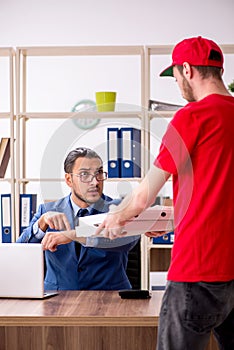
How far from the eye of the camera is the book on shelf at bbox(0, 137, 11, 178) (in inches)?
170

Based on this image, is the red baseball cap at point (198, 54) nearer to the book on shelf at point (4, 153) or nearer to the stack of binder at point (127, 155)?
the stack of binder at point (127, 155)

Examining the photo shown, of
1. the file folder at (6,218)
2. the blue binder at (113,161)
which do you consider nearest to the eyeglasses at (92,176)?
the blue binder at (113,161)

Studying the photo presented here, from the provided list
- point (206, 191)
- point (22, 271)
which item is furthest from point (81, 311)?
point (206, 191)

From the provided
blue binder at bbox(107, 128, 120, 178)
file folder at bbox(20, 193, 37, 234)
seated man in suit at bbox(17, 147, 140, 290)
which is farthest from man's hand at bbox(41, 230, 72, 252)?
file folder at bbox(20, 193, 37, 234)

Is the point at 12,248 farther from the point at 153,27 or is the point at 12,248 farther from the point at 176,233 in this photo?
the point at 153,27

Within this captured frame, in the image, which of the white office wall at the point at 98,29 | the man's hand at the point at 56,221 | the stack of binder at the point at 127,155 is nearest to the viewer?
the man's hand at the point at 56,221

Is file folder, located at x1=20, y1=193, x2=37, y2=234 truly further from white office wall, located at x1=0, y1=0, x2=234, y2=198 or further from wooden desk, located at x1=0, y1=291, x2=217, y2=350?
wooden desk, located at x1=0, y1=291, x2=217, y2=350

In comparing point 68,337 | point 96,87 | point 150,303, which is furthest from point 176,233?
point 96,87

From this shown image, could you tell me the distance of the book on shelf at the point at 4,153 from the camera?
431cm

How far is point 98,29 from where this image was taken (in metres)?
5.30

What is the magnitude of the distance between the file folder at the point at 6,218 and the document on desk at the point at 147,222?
77.3 inches

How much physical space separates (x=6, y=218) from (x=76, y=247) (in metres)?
1.55

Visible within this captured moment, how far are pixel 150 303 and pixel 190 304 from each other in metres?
0.71

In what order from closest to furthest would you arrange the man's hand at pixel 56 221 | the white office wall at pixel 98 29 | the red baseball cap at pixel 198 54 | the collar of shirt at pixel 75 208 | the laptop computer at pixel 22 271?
the red baseball cap at pixel 198 54
the laptop computer at pixel 22 271
the man's hand at pixel 56 221
the collar of shirt at pixel 75 208
the white office wall at pixel 98 29
